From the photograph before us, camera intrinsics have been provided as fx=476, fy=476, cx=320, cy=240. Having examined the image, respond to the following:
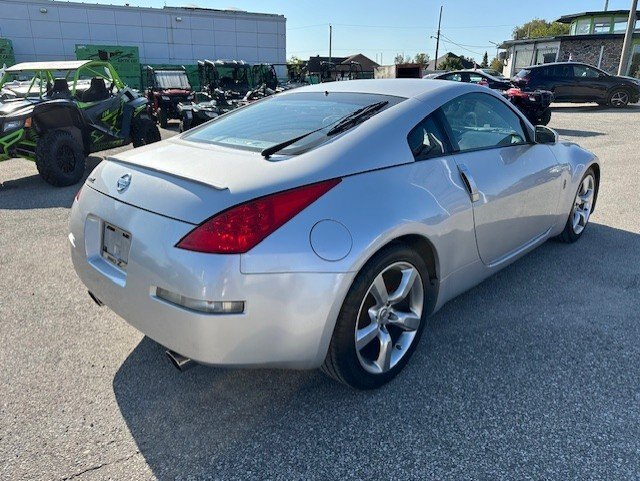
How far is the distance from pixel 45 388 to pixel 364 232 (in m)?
1.86

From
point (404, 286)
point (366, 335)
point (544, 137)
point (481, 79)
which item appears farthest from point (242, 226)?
point (481, 79)

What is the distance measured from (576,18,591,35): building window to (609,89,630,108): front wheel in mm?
25216

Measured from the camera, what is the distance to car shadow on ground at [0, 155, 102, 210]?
21.0 ft

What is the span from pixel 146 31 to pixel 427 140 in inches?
1292

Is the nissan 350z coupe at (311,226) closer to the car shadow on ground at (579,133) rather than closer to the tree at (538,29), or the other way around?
the car shadow on ground at (579,133)

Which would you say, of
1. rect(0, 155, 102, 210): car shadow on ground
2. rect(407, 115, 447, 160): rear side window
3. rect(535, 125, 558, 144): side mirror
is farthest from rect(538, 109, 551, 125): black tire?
rect(407, 115, 447, 160): rear side window

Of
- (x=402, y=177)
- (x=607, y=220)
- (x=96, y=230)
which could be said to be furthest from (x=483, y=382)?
(x=607, y=220)

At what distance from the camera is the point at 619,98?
1792cm

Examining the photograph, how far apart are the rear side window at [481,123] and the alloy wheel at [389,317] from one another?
2.96 ft

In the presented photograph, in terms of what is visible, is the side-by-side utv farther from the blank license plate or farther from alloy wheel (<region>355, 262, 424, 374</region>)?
alloy wheel (<region>355, 262, 424, 374</region>)

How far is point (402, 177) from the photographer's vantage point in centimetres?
237

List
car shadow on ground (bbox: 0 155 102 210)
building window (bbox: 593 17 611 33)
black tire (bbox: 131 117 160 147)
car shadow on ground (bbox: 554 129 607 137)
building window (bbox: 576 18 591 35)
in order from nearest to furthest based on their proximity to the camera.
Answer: car shadow on ground (bbox: 0 155 102 210)
black tire (bbox: 131 117 160 147)
car shadow on ground (bbox: 554 129 607 137)
building window (bbox: 593 17 611 33)
building window (bbox: 576 18 591 35)

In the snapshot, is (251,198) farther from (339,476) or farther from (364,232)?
(339,476)

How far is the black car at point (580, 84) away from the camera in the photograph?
1741 centimetres
